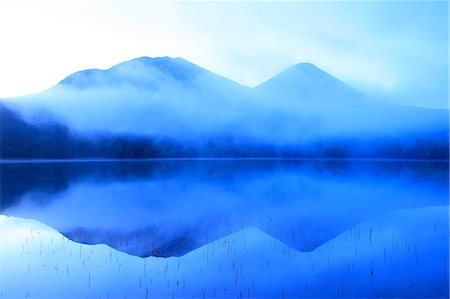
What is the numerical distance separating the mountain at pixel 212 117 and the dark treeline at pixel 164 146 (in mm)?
259

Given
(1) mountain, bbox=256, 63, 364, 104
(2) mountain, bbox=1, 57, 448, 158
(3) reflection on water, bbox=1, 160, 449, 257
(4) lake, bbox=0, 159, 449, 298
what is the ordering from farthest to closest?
(1) mountain, bbox=256, 63, 364, 104 < (2) mountain, bbox=1, 57, 448, 158 < (3) reflection on water, bbox=1, 160, 449, 257 < (4) lake, bbox=0, 159, 449, 298

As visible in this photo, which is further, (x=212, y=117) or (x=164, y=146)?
(x=212, y=117)

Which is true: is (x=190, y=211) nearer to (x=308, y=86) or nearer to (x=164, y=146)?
(x=164, y=146)

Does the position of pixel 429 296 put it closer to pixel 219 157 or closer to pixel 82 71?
pixel 219 157

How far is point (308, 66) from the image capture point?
190250mm

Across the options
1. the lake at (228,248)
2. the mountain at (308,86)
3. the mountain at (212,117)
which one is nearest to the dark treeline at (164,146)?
the mountain at (212,117)

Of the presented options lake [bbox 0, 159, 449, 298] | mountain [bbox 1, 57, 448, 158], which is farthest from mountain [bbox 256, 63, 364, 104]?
lake [bbox 0, 159, 449, 298]

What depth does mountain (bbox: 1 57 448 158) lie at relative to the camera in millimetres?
87188

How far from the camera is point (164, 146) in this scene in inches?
3497

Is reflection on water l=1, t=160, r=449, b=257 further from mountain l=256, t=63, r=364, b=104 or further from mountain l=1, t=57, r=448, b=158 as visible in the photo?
mountain l=256, t=63, r=364, b=104

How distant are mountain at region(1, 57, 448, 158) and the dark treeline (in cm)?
26

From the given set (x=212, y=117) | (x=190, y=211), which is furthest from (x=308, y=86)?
(x=190, y=211)

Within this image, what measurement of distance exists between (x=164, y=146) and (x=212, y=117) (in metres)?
36.5

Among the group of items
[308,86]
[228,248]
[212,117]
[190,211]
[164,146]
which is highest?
[308,86]
